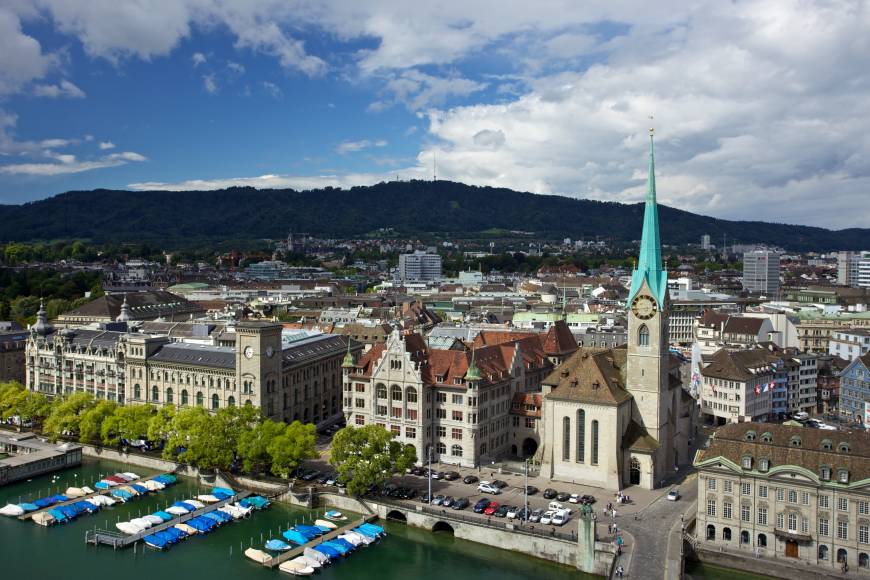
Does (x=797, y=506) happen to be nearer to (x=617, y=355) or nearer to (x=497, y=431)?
(x=617, y=355)

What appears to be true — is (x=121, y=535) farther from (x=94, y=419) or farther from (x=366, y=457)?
(x=94, y=419)

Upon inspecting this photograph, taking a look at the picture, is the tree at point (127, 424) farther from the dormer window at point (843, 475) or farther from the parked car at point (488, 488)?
the dormer window at point (843, 475)

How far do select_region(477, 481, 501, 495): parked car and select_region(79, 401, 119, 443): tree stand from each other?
48.3 meters

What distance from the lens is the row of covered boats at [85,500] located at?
7944 cm

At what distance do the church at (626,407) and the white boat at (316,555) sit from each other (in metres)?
26.9

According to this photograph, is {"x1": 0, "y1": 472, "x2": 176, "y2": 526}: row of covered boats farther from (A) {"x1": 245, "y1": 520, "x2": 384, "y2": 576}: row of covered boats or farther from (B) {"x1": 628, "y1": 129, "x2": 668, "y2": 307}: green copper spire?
(B) {"x1": 628, "y1": 129, "x2": 668, "y2": 307}: green copper spire

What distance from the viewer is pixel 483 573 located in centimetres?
6806

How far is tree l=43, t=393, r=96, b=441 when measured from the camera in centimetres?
10206

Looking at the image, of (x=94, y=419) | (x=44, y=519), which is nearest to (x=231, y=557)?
(x=44, y=519)

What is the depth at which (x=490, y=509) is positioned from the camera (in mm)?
75562

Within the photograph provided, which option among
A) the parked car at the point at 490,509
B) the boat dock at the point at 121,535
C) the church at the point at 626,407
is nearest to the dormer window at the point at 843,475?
the church at the point at 626,407

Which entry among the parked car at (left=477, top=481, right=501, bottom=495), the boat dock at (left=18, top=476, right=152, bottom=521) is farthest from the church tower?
the boat dock at (left=18, top=476, right=152, bottom=521)

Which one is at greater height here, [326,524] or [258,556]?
[326,524]

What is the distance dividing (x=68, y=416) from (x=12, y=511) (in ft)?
74.8
